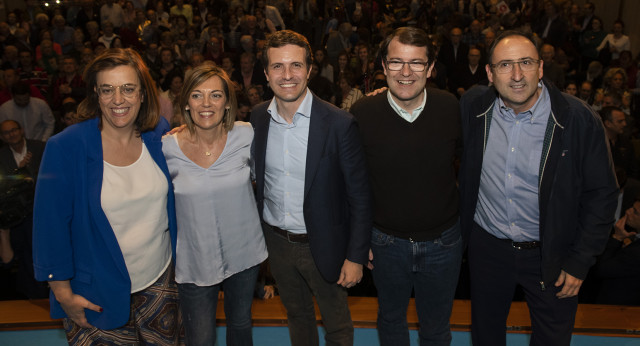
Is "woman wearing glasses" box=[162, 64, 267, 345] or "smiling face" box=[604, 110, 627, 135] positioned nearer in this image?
"woman wearing glasses" box=[162, 64, 267, 345]

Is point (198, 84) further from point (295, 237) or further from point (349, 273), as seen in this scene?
point (349, 273)

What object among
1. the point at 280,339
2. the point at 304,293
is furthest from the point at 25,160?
the point at 304,293

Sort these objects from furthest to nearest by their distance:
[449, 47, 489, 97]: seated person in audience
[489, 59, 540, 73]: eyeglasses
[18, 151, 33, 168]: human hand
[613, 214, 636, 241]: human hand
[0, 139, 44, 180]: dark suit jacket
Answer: [449, 47, 489, 97]: seated person in audience → [18, 151, 33, 168]: human hand → [0, 139, 44, 180]: dark suit jacket → [613, 214, 636, 241]: human hand → [489, 59, 540, 73]: eyeglasses

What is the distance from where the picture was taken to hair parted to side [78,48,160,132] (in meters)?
1.82

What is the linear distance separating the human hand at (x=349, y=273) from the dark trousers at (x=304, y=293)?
0.18ft

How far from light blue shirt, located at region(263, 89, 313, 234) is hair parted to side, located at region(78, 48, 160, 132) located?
1.51 ft

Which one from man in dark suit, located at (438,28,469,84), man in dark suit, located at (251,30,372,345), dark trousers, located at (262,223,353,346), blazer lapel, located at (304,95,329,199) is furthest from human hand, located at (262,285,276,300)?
man in dark suit, located at (438,28,469,84)

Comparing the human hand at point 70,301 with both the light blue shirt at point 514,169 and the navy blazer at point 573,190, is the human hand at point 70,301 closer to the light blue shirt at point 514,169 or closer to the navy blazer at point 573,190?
the light blue shirt at point 514,169

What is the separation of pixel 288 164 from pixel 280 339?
4.23 ft

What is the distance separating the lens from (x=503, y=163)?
2.03 m

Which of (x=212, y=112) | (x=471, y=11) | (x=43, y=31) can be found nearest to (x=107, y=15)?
(x=43, y=31)

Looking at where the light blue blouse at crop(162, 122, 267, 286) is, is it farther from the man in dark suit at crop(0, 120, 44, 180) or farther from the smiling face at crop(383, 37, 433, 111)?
the man in dark suit at crop(0, 120, 44, 180)

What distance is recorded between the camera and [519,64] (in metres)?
Result: 1.94

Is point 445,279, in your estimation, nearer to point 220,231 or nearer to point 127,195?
point 220,231
